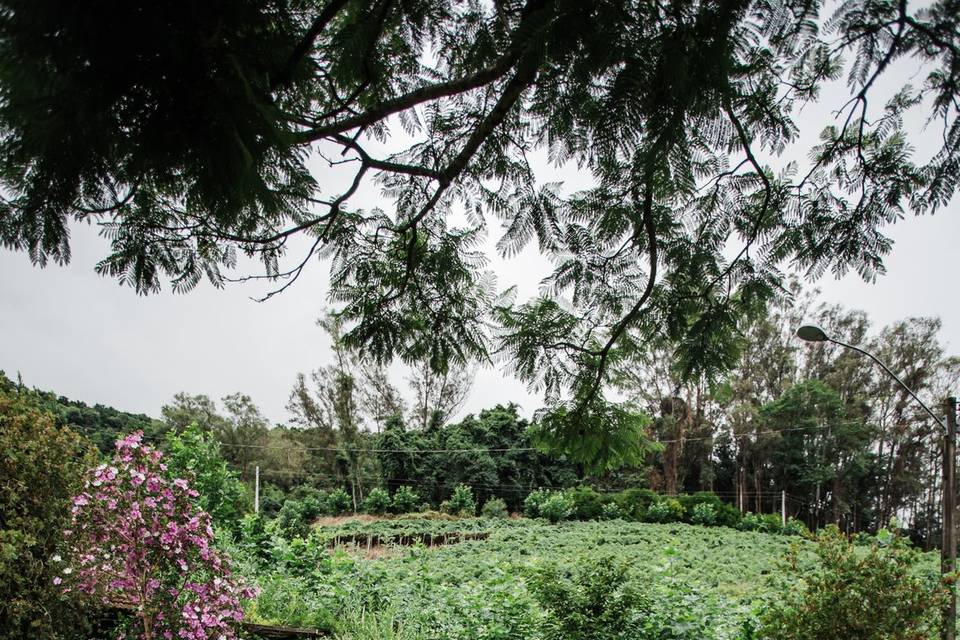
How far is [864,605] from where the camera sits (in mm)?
4242

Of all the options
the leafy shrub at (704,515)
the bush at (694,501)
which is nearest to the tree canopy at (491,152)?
the leafy shrub at (704,515)

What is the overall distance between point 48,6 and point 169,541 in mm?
3872

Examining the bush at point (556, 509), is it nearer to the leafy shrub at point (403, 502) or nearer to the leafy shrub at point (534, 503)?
the leafy shrub at point (534, 503)

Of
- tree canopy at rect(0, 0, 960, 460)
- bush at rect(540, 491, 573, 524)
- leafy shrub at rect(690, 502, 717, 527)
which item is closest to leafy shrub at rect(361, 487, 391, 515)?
bush at rect(540, 491, 573, 524)

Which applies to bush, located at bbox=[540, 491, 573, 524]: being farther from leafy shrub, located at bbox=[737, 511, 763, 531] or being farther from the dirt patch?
leafy shrub, located at bbox=[737, 511, 763, 531]

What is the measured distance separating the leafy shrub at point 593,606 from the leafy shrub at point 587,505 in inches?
451

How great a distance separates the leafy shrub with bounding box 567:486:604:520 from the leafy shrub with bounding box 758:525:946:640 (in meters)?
11.7

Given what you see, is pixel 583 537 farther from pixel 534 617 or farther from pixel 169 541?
pixel 169 541

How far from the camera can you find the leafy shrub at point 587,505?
625 inches

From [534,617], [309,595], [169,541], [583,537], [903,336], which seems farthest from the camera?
[903,336]

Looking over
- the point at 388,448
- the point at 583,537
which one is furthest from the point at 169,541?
the point at 388,448

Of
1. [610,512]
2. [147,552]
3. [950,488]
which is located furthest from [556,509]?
[147,552]

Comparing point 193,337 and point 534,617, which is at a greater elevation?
point 193,337

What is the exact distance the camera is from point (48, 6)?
676 millimetres
